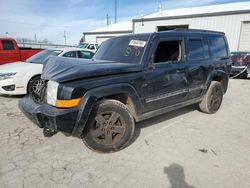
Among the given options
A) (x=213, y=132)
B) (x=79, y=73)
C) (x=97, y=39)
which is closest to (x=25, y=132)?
(x=79, y=73)

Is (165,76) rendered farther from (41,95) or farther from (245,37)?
(245,37)

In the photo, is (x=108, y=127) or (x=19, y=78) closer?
(x=108, y=127)

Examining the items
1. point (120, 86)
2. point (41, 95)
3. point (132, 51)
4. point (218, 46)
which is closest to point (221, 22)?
point (218, 46)

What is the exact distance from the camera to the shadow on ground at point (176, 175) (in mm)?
2540

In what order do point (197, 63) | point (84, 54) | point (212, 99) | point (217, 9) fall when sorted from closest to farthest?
point (197, 63) < point (212, 99) < point (84, 54) < point (217, 9)

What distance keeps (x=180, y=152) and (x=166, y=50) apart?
195cm

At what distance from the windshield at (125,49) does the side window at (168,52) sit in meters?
0.33

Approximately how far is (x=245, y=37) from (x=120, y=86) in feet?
56.7

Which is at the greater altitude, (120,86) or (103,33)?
(103,33)

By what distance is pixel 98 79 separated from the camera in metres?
2.98

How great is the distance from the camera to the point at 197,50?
4.57 m

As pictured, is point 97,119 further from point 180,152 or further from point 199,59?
point 199,59

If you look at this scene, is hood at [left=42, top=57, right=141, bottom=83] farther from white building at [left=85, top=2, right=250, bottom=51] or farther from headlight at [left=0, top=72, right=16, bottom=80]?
white building at [left=85, top=2, right=250, bottom=51]

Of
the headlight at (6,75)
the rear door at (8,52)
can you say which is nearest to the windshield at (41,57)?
the headlight at (6,75)
